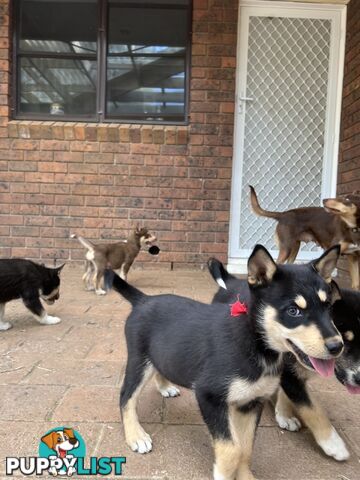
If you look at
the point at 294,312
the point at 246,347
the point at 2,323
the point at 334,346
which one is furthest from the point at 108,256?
the point at 334,346

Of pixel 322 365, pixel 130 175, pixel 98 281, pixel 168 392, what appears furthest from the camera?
pixel 130 175

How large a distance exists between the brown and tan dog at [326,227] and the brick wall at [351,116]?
97 centimetres

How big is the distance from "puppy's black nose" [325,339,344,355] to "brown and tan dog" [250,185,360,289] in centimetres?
362

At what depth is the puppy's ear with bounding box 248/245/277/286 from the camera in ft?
5.93

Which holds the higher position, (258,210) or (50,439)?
(258,210)

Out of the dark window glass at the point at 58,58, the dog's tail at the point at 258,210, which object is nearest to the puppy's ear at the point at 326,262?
the dog's tail at the point at 258,210

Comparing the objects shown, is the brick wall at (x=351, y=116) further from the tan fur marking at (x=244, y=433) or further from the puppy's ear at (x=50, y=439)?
the puppy's ear at (x=50, y=439)

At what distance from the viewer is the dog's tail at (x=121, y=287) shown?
2463 millimetres

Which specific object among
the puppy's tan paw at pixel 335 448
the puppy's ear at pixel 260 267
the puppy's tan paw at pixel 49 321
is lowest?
the puppy's tan paw at pixel 49 321

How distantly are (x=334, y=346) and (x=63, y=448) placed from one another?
140 centimetres

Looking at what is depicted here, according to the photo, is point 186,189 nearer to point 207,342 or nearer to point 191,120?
point 191,120

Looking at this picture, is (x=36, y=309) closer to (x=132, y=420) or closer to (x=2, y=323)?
(x=2, y=323)

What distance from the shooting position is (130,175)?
6.76 meters

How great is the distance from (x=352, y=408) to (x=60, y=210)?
5272 millimetres
